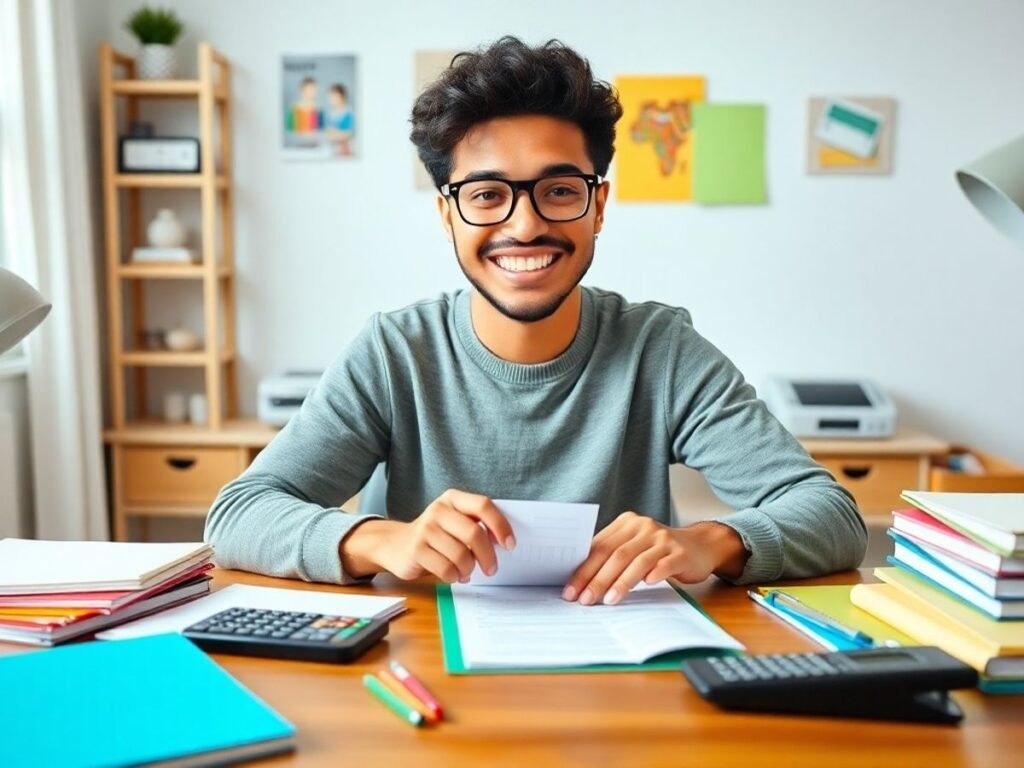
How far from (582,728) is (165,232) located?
2703 mm

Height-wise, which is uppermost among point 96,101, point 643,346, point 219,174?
point 96,101

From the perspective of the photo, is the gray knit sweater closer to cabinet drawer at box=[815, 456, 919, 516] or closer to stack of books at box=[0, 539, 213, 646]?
stack of books at box=[0, 539, 213, 646]

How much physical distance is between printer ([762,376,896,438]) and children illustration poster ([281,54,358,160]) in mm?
1552

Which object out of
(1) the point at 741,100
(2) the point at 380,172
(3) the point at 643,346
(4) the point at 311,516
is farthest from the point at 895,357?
(4) the point at 311,516

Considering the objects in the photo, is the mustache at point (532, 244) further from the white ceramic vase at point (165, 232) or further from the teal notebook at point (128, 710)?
the white ceramic vase at point (165, 232)

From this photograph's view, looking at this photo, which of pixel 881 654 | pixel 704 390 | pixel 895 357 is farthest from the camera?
pixel 895 357

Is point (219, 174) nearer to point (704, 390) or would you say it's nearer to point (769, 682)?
point (704, 390)

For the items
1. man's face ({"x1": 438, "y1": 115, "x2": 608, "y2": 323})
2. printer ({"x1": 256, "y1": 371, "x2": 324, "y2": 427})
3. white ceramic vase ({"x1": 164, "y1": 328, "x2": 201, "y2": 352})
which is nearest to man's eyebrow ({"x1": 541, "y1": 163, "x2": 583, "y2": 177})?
man's face ({"x1": 438, "y1": 115, "x2": 608, "y2": 323})

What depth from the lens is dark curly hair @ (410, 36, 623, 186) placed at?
1.53 m

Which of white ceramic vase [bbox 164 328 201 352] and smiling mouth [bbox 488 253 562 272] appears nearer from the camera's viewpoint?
smiling mouth [bbox 488 253 562 272]

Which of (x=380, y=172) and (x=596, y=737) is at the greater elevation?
(x=380, y=172)

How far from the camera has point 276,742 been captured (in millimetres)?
783

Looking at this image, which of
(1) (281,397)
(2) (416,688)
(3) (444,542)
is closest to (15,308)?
(3) (444,542)

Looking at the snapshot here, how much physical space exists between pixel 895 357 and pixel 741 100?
0.94 metres
